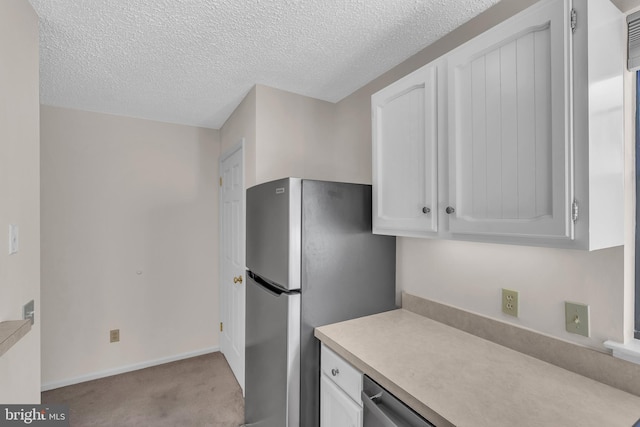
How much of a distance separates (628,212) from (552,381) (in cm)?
61

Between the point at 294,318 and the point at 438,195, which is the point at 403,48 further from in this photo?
the point at 294,318

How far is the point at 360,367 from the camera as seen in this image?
1.15 metres

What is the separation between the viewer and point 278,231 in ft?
4.98

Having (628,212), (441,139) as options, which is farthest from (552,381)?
(441,139)

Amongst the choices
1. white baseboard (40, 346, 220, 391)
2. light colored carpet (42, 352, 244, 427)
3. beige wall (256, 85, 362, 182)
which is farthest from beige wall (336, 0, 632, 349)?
white baseboard (40, 346, 220, 391)

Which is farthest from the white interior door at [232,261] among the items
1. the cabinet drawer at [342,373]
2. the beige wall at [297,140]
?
the cabinet drawer at [342,373]

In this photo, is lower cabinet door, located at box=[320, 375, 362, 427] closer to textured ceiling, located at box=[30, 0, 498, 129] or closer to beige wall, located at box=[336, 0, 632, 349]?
beige wall, located at box=[336, 0, 632, 349]

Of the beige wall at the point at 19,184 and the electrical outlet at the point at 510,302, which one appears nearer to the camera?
the beige wall at the point at 19,184

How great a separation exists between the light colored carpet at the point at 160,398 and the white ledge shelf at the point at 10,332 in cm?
143

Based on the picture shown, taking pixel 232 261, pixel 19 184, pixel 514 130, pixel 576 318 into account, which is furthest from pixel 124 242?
pixel 576 318

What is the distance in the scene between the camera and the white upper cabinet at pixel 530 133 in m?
0.82

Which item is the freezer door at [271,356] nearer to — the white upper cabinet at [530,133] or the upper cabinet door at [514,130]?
the white upper cabinet at [530,133]

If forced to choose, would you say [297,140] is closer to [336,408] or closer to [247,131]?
[247,131]

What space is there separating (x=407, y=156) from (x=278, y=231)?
2.36 ft
